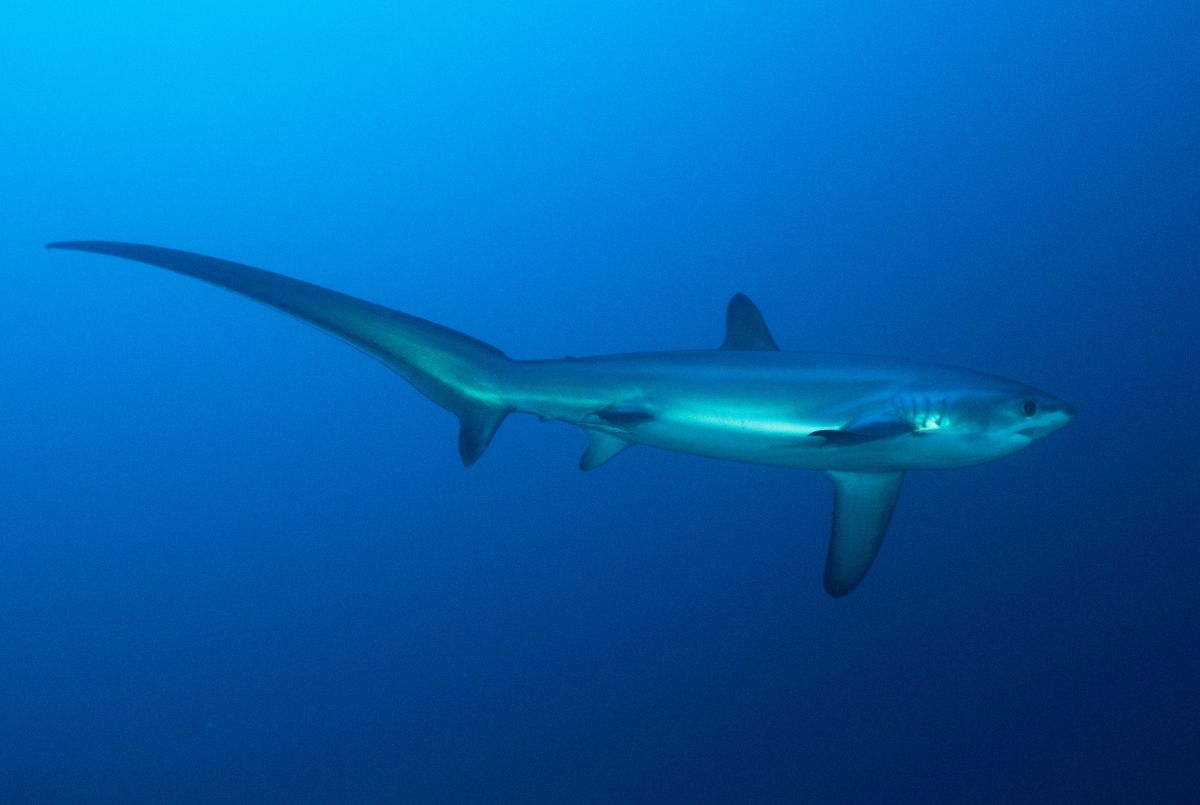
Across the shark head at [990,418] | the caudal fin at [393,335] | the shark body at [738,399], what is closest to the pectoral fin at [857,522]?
the shark body at [738,399]

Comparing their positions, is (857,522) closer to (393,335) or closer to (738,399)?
(738,399)

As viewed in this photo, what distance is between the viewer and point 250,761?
37.6 feet

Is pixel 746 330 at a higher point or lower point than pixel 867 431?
higher

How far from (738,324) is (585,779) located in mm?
7718

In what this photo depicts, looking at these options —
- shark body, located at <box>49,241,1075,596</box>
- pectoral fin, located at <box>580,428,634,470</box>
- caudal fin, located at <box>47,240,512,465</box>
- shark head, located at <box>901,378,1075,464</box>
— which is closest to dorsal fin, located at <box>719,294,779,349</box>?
shark body, located at <box>49,241,1075,596</box>

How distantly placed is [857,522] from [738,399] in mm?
1026

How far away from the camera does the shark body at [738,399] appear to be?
3.09 meters

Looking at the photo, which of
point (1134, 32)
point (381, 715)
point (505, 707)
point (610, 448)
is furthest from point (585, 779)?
point (1134, 32)

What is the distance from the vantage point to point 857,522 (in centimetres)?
378

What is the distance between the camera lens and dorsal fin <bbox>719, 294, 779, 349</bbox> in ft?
12.1

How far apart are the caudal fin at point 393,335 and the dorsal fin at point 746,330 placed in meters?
1.03

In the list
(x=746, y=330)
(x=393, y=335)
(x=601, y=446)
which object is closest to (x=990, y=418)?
(x=746, y=330)

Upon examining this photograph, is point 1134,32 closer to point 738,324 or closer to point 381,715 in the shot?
point 738,324

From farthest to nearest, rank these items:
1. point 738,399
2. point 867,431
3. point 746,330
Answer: point 746,330
point 738,399
point 867,431
